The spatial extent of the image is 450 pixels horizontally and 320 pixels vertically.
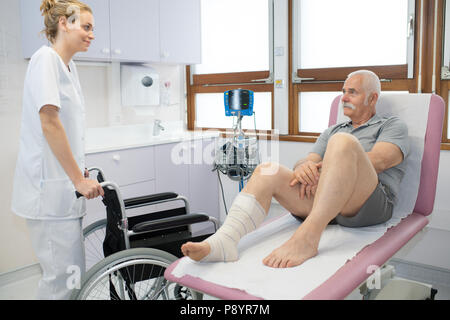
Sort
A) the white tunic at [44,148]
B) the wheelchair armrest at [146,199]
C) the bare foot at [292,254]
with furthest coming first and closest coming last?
the wheelchair armrest at [146,199], the white tunic at [44,148], the bare foot at [292,254]

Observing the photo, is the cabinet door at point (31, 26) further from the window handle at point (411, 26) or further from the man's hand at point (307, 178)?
the window handle at point (411, 26)

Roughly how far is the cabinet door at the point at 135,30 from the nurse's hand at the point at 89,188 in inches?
57.8

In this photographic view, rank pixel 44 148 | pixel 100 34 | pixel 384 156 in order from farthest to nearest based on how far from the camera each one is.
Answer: pixel 100 34 < pixel 384 156 < pixel 44 148

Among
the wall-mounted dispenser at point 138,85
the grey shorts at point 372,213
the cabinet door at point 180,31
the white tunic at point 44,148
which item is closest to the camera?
the white tunic at point 44,148

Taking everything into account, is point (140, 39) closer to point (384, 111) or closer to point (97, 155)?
point (97, 155)

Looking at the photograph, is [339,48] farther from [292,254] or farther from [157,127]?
[292,254]

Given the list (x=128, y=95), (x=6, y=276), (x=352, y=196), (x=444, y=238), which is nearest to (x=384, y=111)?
(x=352, y=196)

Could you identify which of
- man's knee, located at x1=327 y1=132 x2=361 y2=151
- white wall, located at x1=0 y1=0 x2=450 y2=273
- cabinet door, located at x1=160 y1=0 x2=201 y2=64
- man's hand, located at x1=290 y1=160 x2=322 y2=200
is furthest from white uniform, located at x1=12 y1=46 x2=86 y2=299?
cabinet door, located at x1=160 y1=0 x2=201 y2=64

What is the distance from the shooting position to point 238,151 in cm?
294

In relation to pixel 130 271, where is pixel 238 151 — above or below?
above

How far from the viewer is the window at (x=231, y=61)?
3430 millimetres

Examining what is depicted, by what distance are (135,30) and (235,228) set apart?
1884 millimetres

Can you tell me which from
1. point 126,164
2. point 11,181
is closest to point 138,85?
→ point 126,164

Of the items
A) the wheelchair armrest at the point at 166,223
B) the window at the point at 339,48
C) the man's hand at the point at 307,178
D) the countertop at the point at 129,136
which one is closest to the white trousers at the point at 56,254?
the wheelchair armrest at the point at 166,223
